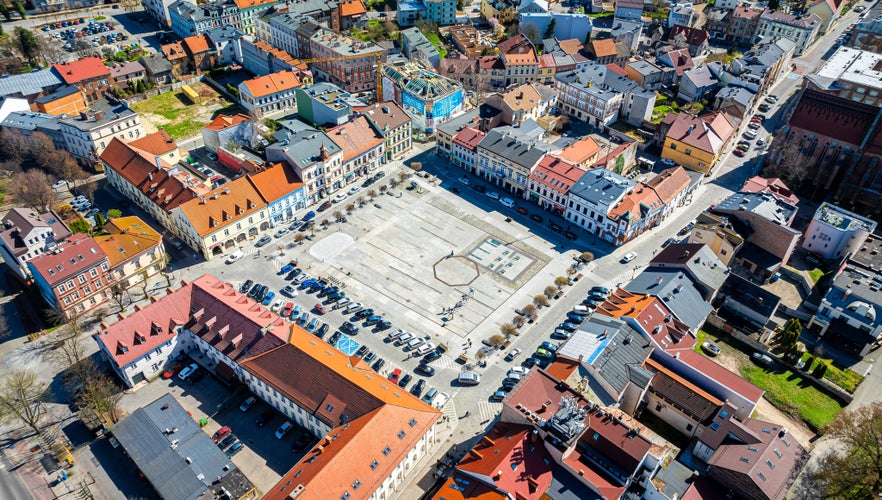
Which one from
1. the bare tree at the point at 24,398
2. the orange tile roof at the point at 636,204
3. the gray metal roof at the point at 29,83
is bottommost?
the bare tree at the point at 24,398

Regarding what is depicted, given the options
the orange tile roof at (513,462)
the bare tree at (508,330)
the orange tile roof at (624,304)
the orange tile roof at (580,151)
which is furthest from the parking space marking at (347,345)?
the orange tile roof at (580,151)

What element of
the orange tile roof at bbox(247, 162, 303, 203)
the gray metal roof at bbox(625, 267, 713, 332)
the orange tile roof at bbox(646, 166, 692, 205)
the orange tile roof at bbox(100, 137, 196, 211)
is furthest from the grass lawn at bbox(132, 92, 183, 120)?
the gray metal roof at bbox(625, 267, 713, 332)

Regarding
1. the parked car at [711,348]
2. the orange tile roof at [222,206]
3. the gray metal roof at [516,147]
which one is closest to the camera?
the parked car at [711,348]

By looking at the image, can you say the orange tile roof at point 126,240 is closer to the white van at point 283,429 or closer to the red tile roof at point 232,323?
the red tile roof at point 232,323

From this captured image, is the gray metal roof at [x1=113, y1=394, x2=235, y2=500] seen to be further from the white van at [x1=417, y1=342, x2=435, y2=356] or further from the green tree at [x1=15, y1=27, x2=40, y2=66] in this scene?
the green tree at [x1=15, y1=27, x2=40, y2=66]

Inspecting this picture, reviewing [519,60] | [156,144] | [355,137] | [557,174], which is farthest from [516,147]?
[156,144]

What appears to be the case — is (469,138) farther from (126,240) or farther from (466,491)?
(466,491)

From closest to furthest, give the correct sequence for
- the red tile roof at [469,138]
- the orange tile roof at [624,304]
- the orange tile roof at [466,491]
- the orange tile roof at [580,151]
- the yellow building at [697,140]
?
the orange tile roof at [466,491] → the orange tile roof at [624,304] → the orange tile roof at [580,151] → the red tile roof at [469,138] → the yellow building at [697,140]
